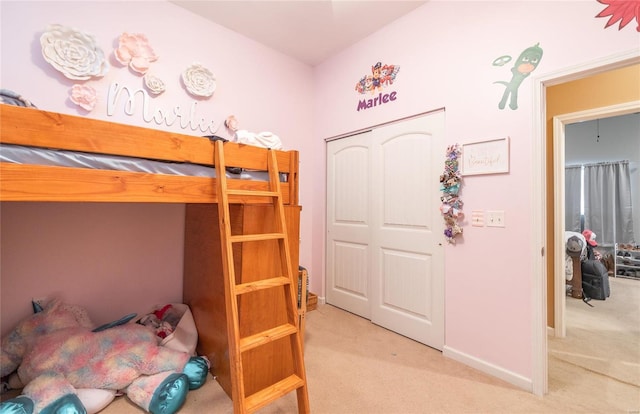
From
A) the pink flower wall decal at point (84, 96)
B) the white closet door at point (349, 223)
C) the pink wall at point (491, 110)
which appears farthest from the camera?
the white closet door at point (349, 223)

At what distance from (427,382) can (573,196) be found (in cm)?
592

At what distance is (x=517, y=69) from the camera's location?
6.03 ft

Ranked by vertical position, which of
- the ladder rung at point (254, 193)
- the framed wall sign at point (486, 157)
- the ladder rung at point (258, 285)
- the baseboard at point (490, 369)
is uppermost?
the framed wall sign at point (486, 157)

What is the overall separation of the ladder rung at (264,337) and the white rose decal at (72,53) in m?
2.18

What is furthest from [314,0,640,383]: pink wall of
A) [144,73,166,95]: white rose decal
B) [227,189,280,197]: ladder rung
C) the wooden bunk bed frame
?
[144,73,166,95]: white rose decal

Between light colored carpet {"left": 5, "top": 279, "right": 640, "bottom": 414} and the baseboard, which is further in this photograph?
the baseboard

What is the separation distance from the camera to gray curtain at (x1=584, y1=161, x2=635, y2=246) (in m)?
4.91

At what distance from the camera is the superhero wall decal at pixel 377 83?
260 centimetres

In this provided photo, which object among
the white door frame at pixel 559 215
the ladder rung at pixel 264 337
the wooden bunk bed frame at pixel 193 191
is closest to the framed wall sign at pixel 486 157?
the white door frame at pixel 559 215

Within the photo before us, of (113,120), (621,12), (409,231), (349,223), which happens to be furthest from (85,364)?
(621,12)

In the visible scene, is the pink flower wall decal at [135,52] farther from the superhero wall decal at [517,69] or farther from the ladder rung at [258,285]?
the superhero wall decal at [517,69]

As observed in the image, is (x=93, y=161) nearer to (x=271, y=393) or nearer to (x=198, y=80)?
(x=271, y=393)

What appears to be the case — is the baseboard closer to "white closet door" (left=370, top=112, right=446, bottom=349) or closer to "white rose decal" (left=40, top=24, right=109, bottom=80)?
"white closet door" (left=370, top=112, right=446, bottom=349)

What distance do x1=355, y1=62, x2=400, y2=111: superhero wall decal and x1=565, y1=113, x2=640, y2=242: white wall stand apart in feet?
17.0
